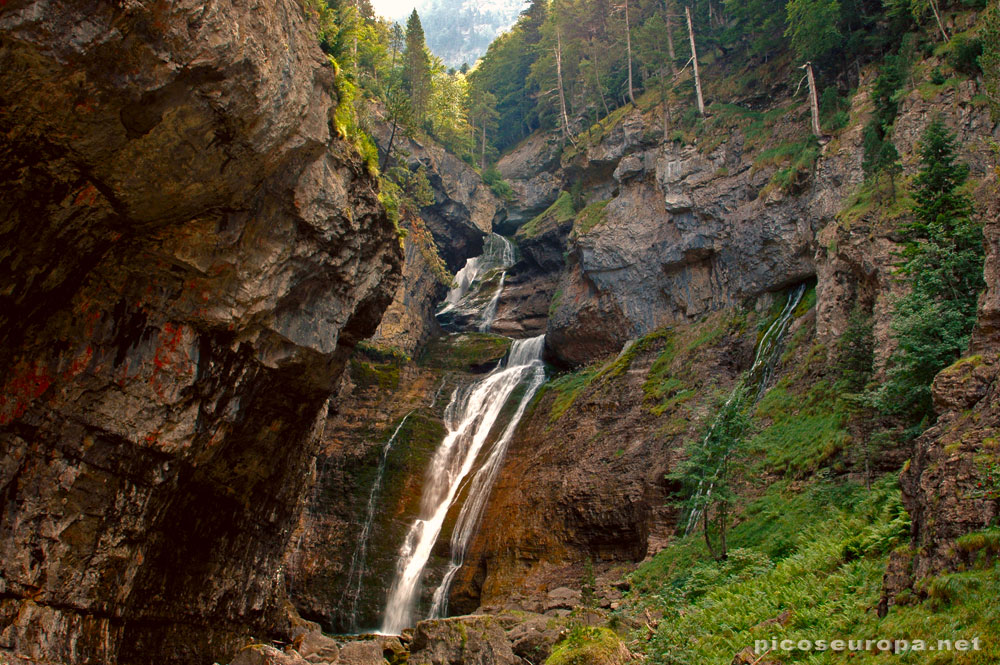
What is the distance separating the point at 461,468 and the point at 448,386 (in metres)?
6.20

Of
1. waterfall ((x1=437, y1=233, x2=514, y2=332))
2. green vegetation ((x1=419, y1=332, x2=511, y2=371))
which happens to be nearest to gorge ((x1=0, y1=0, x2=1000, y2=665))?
green vegetation ((x1=419, y1=332, x2=511, y2=371))

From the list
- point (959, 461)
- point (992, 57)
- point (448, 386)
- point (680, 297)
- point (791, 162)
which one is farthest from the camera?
point (448, 386)

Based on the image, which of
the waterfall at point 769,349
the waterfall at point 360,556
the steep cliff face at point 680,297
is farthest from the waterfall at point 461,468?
the waterfall at point 769,349

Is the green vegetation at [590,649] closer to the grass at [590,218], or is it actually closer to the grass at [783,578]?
the grass at [783,578]

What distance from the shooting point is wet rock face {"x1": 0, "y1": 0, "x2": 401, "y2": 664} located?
25.9 ft

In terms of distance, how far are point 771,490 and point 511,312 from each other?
24.0 meters

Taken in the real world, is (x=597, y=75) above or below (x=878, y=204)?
above

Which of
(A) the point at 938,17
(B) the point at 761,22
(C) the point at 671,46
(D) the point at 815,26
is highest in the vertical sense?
(C) the point at 671,46

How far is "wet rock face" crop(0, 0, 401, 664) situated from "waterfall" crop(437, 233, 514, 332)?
24.3 m

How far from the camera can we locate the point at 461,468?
25062 mm

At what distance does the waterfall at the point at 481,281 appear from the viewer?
38844 mm

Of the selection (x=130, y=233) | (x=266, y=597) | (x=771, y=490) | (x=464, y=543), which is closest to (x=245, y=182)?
(x=130, y=233)

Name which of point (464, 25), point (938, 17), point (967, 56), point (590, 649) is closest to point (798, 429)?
point (590, 649)

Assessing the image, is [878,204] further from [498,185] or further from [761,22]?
[498,185]
